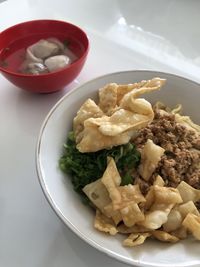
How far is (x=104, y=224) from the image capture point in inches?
28.2

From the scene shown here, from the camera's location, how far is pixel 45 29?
1.16 meters

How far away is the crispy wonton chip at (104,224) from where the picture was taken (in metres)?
0.70

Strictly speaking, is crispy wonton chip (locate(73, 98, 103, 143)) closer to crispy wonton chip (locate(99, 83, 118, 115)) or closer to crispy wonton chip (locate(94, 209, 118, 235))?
crispy wonton chip (locate(99, 83, 118, 115))

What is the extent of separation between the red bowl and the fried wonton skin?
0.59 feet

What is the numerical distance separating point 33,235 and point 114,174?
21 centimetres

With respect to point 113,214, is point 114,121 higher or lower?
higher

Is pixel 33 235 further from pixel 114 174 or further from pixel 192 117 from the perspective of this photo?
pixel 192 117

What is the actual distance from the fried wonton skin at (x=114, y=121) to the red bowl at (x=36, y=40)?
0.59 feet

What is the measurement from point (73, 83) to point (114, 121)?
36 centimetres

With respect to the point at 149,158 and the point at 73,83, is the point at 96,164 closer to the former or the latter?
the point at 149,158

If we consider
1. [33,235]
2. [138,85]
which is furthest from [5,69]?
[33,235]

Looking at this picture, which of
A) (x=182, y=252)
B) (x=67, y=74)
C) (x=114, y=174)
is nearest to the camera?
(x=182, y=252)

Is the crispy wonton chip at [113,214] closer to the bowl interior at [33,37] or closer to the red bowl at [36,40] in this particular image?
the red bowl at [36,40]

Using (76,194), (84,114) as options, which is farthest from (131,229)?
(84,114)
